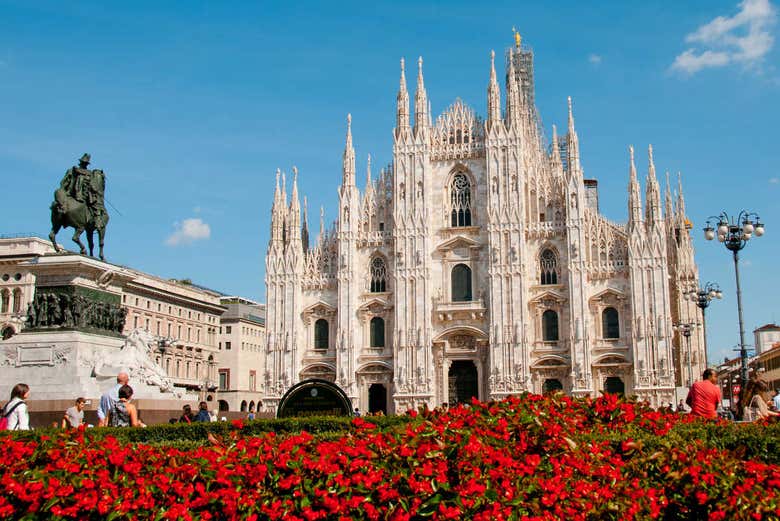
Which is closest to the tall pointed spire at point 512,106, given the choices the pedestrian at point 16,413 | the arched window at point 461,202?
the arched window at point 461,202

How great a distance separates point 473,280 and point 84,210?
3323 centimetres

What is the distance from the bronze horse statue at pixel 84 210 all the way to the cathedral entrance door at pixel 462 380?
3273 centimetres

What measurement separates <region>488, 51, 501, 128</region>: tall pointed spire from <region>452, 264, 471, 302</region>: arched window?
29.6 ft

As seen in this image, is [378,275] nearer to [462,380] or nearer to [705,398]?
[462,380]

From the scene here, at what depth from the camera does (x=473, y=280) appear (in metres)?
49.6

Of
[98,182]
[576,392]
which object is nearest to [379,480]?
[98,182]

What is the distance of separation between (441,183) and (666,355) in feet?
55.1

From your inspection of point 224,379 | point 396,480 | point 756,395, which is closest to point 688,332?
point 756,395

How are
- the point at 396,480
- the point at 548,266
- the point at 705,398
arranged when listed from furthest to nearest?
the point at 548,266 < the point at 705,398 < the point at 396,480

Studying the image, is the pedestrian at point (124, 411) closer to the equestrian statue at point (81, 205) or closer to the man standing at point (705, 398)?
the equestrian statue at point (81, 205)

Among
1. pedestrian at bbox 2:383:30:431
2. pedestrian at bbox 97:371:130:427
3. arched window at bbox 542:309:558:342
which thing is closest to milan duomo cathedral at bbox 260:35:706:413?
arched window at bbox 542:309:558:342

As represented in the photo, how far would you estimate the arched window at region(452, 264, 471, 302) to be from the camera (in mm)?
49737

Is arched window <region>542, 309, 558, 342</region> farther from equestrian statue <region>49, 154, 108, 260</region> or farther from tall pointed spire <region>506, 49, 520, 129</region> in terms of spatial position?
equestrian statue <region>49, 154, 108, 260</region>

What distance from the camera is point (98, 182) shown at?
63.0ft
